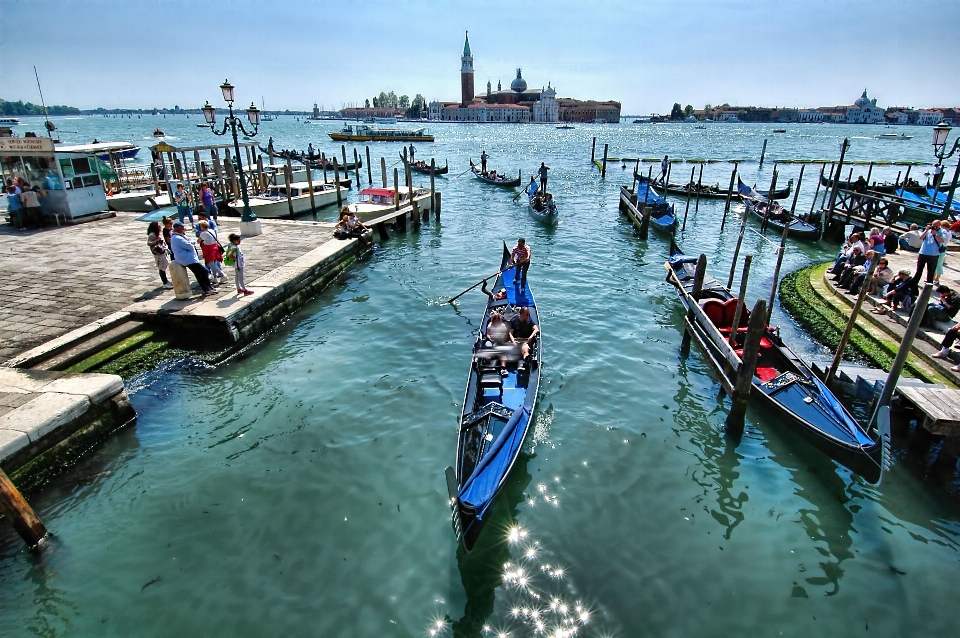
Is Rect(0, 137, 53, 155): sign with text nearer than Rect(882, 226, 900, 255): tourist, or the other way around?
Rect(0, 137, 53, 155): sign with text

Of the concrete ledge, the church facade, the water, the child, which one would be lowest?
the water

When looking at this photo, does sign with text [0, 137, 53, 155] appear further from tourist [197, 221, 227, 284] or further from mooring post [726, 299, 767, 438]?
mooring post [726, 299, 767, 438]

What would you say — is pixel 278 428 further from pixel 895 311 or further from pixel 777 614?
pixel 895 311

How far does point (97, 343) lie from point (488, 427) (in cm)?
747

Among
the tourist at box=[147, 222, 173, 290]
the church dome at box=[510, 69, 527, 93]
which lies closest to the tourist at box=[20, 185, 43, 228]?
the tourist at box=[147, 222, 173, 290]

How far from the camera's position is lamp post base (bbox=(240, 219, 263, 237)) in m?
16.3

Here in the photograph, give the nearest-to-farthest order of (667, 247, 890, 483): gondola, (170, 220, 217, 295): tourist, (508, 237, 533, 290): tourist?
(667, 247, 890, 483): gondola
(170, 220, 217, 295): tourist
(508, 237, 533, 290): tourist

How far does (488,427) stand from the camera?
7023mm

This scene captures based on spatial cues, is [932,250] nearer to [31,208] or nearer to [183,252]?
[183,252]

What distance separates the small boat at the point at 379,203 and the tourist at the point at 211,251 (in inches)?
430

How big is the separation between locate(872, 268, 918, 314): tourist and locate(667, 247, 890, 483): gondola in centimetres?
355

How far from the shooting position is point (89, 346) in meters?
8.84

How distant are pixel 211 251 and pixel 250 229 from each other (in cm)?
505

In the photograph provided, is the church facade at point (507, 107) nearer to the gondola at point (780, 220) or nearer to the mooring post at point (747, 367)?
the gondola at point (780, 220)
